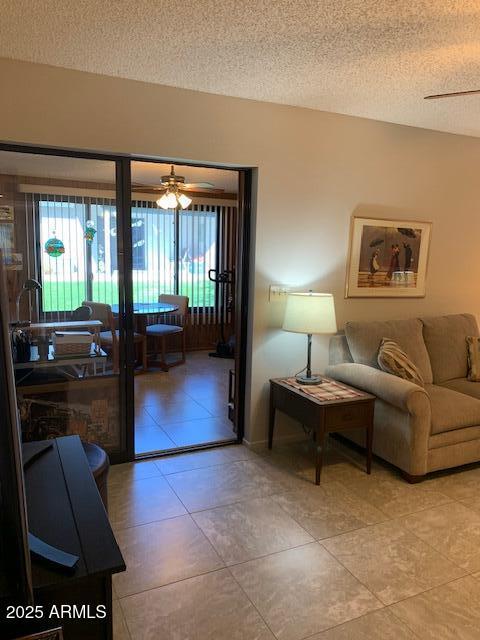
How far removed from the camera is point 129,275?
3.07 m

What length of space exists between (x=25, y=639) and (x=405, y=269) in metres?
3.67

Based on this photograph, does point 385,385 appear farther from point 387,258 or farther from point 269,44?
point 269,44

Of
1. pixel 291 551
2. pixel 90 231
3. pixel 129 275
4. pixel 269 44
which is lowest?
pixel 291 551

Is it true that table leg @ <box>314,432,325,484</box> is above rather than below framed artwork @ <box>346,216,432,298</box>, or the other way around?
below

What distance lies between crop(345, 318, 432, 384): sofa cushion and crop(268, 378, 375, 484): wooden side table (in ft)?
1.19

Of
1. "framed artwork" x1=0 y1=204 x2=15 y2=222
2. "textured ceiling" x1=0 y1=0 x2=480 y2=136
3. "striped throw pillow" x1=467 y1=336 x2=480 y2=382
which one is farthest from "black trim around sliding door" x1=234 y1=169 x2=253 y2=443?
"striped throw pillow" x1=467 y1=336 x2=480 y2=382

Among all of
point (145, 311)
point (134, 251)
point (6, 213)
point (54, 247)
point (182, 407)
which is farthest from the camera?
point (134, 251)

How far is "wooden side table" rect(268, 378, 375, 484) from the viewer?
2924 mm

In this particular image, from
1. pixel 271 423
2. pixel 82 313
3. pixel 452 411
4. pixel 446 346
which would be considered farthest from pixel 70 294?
pixel 446 346

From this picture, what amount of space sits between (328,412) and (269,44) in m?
2.13

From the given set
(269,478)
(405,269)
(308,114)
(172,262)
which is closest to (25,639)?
(269,478)

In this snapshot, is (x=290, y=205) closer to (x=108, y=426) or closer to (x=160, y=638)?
(x=108, y=426)

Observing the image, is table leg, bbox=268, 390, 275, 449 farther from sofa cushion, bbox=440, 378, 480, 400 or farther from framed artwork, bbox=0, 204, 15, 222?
framed artwork, bbox=0, 204, 15, 222

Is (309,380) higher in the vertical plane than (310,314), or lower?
lower
